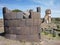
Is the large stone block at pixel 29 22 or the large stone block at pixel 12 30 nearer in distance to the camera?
the large stone block at pixel 29 22

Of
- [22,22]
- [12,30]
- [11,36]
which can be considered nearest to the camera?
[22,22]

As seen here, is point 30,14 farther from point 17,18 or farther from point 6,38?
point 6,38

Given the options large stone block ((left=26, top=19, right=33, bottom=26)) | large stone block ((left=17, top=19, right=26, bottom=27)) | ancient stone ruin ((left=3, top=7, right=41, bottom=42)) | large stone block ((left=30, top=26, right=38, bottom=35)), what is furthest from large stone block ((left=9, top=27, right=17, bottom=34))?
large stone block ((left=30, top=26, right=38, bottom=35))

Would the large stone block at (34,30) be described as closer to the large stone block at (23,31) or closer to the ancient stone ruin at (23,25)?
the ancient stone ruin at (23,25)

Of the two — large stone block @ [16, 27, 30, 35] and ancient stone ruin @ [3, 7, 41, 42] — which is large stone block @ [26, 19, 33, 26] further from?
large stone block @ [16, 27, 30, 35]

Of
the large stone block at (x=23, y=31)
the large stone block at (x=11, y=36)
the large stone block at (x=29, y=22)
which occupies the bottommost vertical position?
the large stone block at (x=11, y=36)

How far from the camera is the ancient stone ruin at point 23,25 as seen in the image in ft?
46.5

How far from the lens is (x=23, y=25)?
14.2 metres

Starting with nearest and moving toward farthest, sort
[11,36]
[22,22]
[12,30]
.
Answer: [22,22] → [12,30] → [11,36]

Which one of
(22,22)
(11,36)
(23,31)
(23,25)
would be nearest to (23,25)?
Result: (23,25)

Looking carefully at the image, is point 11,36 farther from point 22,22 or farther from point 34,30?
point 34,30

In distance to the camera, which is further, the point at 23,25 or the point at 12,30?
the point at 12,30

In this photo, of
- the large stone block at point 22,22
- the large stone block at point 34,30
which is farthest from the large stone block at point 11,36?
the large stone block at point 34,30

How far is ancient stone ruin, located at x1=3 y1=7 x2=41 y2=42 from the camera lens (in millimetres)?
14172
